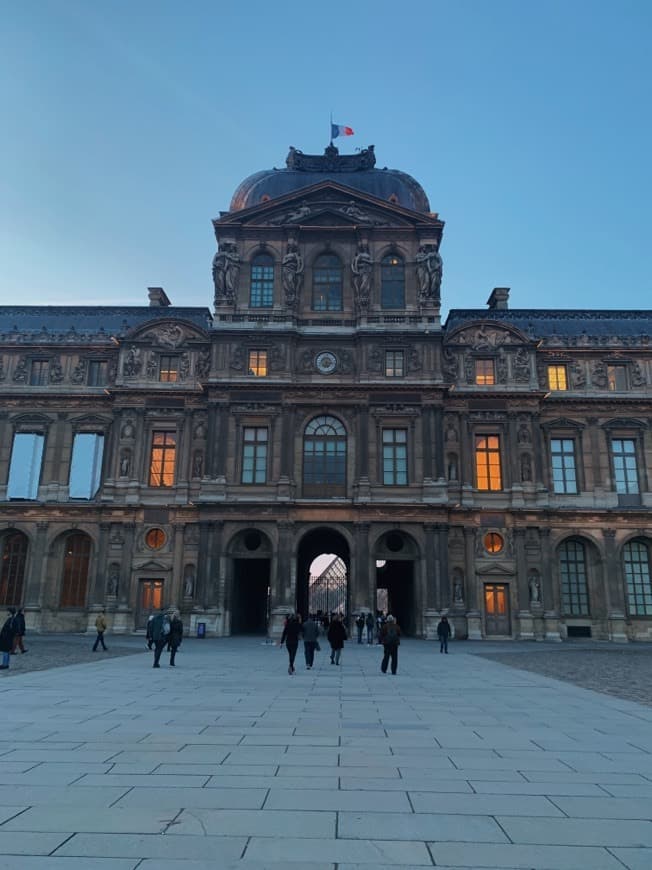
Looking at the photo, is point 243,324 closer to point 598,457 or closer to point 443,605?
point 443,605

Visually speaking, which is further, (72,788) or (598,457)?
(598,457)

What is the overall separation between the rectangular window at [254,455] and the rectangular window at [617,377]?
Result: 22081 millimetres

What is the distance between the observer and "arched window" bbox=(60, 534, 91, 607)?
41.1 metres

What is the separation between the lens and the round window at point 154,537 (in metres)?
40.8

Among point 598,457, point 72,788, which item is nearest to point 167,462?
point 598,457

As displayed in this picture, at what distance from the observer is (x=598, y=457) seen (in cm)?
4216

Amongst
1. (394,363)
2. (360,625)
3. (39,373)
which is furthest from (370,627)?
(39,373)

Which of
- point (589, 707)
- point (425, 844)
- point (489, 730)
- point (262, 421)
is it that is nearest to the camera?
point (425, 844)

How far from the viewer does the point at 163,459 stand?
41906mm

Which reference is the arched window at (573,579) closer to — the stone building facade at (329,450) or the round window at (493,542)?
the stone building facade at (329,450)

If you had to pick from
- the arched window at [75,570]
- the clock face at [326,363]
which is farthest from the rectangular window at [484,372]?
the arched window at [75,570]

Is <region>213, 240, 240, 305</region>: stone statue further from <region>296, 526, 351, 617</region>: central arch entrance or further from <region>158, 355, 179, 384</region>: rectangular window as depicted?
<region>296, 526, 351, 617</region>: central arch entrance

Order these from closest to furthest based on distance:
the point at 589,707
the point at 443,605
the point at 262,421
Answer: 1. the point at 589,707
2. the point at 443,605
3. the point at 262,421

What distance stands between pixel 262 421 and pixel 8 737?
99.0 feet
